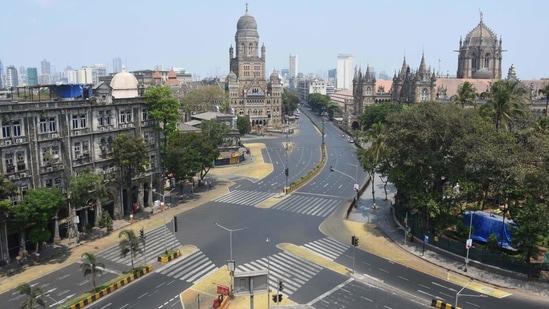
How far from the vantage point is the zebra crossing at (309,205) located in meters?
64.9

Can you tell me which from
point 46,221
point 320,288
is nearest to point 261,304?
point 320,288

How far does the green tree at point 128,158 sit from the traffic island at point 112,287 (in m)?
17.8

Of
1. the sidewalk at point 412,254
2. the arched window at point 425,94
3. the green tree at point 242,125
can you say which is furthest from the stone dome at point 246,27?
the sidewalk at point 412,254

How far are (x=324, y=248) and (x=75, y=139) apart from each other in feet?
104

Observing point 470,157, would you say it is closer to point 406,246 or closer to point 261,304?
point 406,246

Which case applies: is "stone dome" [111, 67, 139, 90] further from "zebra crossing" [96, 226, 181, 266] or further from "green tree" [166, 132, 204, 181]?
"zebra crossing" [96, 226, 181, 266]

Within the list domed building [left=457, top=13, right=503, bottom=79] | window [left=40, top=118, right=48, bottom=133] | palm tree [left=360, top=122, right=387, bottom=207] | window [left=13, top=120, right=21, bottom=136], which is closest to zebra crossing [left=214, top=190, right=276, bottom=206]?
palm tree [left=360, top=122, right=387, bottom=207]

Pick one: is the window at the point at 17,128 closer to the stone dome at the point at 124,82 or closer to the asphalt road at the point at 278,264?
the asphalt road at the point at 278,264

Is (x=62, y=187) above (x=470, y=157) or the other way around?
the other way around

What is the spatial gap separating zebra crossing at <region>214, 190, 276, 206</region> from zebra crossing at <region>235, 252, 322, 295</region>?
22.0m

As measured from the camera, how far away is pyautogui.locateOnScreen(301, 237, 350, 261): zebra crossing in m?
48.1

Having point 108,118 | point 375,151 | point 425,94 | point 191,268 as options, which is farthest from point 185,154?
point 425,94

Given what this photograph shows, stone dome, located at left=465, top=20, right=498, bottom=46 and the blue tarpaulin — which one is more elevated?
stone dome, located at left=465, top=20, right=498, bottom=46

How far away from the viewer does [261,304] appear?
37062 mm
